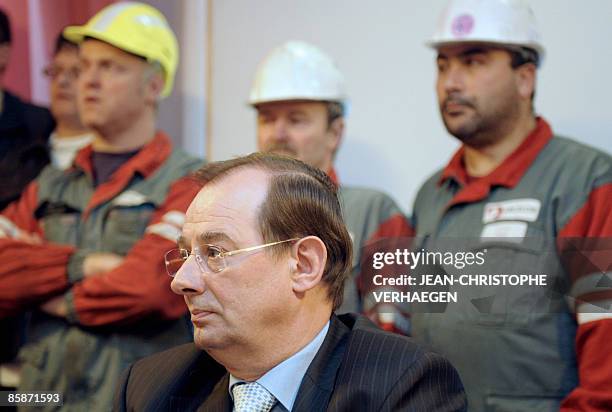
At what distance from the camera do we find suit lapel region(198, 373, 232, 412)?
6.16 feet

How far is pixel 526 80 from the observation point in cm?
273

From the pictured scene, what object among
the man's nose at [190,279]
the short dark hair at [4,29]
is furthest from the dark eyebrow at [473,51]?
the short dark hair at [4,29]

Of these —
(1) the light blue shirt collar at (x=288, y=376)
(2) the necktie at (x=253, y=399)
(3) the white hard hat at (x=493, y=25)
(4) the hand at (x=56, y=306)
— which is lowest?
(4) the hand at (x=56, y=306)

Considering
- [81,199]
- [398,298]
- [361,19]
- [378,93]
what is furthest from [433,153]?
[81,199]

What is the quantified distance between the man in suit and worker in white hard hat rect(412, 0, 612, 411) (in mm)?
557

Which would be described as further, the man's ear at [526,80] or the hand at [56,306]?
the hand at [56,306]

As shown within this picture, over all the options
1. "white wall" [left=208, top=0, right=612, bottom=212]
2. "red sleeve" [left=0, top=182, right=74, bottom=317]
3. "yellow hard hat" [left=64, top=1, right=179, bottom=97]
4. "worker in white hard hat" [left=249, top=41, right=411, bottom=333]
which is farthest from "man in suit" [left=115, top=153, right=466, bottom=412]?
"yellow hard hat" [left=64, top=1, right=179, bottom=97]

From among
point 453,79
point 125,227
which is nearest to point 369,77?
point 453,79

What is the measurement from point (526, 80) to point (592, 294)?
721 millimetres

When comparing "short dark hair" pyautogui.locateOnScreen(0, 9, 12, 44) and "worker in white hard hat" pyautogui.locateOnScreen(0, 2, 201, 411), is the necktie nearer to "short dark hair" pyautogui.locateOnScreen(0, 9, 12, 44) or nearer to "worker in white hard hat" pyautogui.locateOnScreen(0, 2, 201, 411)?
"worker in white hard hat" pyautogui.locateOnScreen(0, 2, 201, 411)

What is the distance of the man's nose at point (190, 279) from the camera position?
1.81 meters

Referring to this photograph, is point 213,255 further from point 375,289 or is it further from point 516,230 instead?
point 516,230

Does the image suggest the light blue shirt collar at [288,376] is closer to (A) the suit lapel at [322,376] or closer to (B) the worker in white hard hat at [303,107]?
(A) the suit lapel at [322,376]

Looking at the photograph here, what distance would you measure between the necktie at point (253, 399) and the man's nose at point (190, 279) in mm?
205
